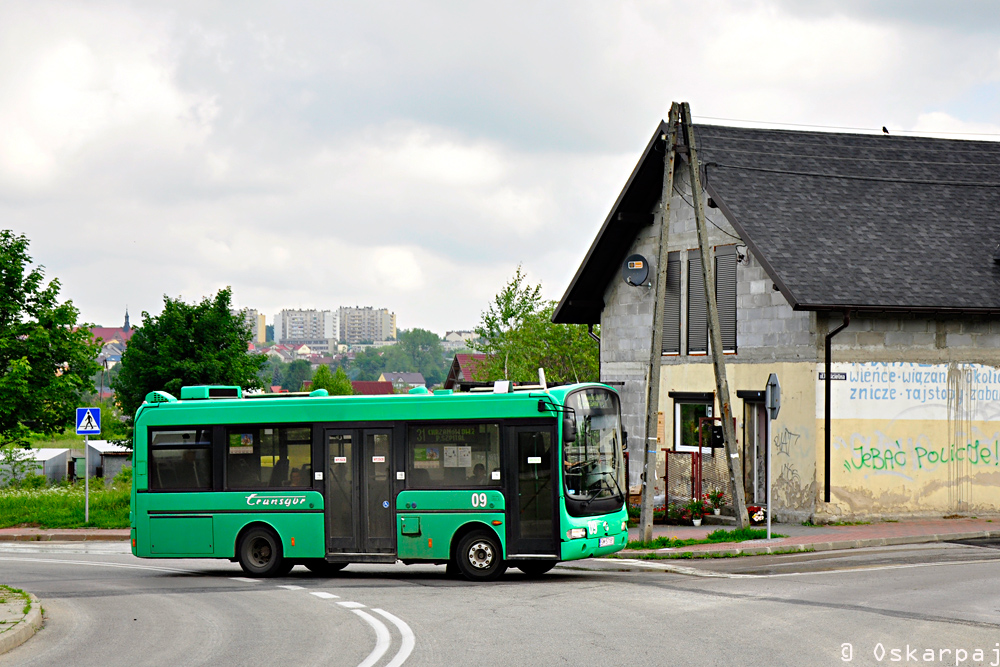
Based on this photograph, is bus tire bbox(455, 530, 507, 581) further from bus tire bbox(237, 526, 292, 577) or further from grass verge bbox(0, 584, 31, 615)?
grass verge bbox(0, 584, 31, 615)

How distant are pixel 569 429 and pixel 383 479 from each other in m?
2.88

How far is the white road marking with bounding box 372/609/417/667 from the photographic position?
31.3ft

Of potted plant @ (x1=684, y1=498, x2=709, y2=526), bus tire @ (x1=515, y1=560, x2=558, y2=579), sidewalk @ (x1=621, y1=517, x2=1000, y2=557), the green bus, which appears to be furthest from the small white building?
bus tire @ (x1=515, y1=560, x2=558, y2=579)

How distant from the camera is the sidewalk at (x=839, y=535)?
1914 cm

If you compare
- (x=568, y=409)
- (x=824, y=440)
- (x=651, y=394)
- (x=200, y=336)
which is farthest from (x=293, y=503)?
(x=200, y=336)

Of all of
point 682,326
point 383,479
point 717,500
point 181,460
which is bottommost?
point 717,500

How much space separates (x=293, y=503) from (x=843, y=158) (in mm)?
16393

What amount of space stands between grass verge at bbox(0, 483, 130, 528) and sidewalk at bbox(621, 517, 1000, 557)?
1410 cm

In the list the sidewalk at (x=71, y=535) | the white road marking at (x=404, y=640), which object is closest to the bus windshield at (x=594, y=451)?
the white road marking at (x=404, y=640)

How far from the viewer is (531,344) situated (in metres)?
57.7

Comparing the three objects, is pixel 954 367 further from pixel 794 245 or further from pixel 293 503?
pixel 293 503

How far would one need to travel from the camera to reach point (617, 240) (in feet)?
95.0

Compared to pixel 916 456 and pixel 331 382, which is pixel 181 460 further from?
pixel 331 382

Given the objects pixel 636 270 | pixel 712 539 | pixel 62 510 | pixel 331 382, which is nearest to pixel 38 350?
pixel 62 510
